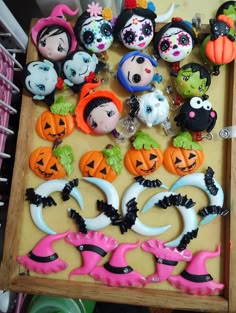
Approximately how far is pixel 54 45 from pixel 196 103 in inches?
11.8

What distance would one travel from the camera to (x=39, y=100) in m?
0.76

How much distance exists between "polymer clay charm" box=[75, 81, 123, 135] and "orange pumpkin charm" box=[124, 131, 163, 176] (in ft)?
0.19

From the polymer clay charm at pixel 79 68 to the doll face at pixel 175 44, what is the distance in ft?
0.45

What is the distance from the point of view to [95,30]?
71cm

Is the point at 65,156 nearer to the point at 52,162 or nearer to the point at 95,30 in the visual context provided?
the point at 52,162

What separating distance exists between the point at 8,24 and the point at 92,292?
557 mm

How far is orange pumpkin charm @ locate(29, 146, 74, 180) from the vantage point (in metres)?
0.73

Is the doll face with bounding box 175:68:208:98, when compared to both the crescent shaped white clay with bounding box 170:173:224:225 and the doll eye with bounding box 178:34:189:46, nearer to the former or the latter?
the doll eye with bounding box 178:34:189:46

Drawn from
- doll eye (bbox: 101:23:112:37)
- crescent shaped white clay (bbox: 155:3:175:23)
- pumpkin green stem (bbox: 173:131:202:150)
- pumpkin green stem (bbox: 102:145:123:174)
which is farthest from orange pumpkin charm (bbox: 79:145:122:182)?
crescent shaped white clay (bbox: 155:3:175:23)

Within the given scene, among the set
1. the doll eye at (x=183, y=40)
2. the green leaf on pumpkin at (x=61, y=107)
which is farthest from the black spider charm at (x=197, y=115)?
the green leaf on pumpkin at (x=61, y=107)

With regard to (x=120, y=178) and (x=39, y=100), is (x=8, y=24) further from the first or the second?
(x=120, y=178)

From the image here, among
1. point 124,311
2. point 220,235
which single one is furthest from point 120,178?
point 124,311

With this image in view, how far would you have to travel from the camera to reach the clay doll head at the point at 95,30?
2.34ft

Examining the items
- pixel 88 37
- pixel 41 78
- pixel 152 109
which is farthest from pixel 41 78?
pixel 152 109
